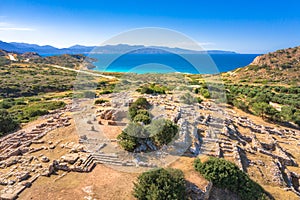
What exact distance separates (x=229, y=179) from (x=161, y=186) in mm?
5255

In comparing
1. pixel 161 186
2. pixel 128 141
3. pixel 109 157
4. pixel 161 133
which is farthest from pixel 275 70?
pixel 161 186

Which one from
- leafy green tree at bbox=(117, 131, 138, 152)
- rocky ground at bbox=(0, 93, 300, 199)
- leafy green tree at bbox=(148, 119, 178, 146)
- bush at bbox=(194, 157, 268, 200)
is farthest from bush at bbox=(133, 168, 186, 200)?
leafy green tree at bbox=(148, 119, 178, 146)

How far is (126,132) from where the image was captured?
1797 centimetres

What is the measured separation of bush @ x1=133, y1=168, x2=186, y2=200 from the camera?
11133 mm

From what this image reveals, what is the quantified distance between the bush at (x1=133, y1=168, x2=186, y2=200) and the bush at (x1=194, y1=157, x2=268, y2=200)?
2.60 metres

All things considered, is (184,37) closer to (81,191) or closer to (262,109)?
(81,191)

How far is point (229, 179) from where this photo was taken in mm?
13680

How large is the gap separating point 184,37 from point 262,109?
71.9 feet

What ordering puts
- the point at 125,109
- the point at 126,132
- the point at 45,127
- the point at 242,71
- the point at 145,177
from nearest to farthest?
1. the point at 145,177
2. the point at 126,132
3. the point at 45,127
4. the point at 125,109
5. the point at 242,71

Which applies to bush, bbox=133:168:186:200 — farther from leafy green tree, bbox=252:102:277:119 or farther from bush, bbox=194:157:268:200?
leafy green tree, bbox=252:102:277:119

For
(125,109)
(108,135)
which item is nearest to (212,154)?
(108,135)

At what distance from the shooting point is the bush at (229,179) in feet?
44.5

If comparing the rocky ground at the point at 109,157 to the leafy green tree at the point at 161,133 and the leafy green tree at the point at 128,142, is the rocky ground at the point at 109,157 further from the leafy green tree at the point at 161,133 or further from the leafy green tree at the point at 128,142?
the leafy green tree at the point at 161,133

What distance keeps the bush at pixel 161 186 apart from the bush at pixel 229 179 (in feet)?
8.52
